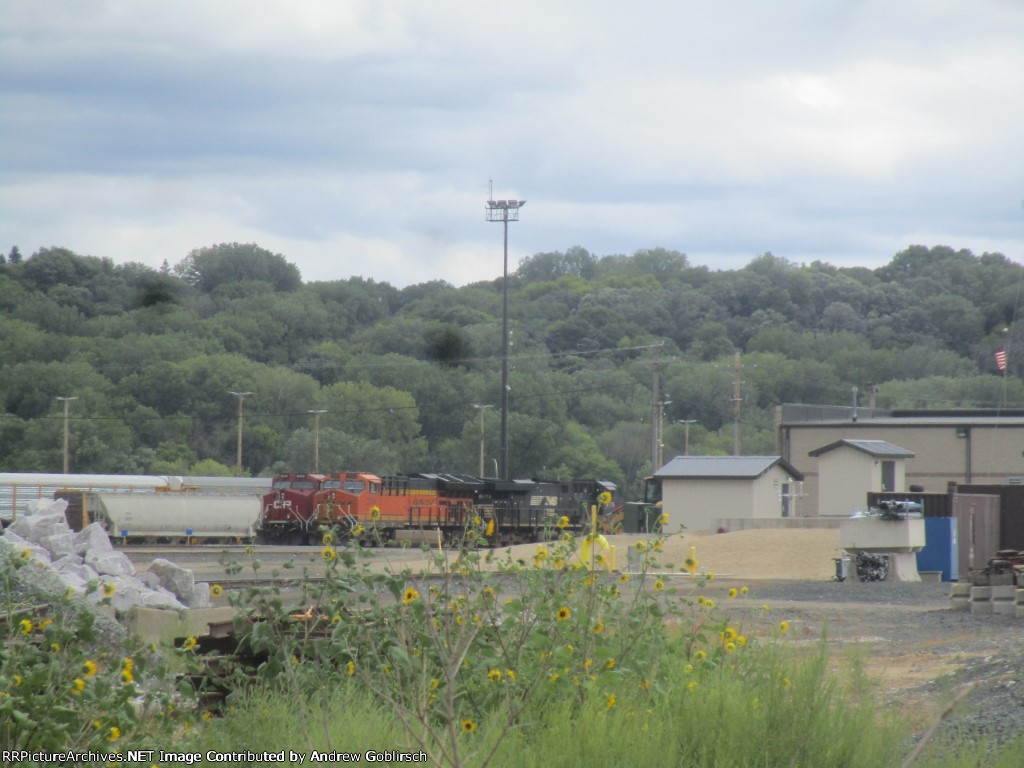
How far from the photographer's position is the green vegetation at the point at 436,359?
8525cm

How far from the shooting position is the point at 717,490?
45.8 meters

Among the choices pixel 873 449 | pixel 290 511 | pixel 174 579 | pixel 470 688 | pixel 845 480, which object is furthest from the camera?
pixel 290 511

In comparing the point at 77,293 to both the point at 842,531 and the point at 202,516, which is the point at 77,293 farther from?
the point at 842,531

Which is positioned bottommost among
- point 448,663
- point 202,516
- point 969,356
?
point 202,516

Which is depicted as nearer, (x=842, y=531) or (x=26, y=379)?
(x=842, y=531)

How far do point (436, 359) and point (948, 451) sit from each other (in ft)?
184

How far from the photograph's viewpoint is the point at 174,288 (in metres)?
92.2

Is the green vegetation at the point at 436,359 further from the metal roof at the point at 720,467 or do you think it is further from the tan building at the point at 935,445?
the metal roof at the point at 720,467

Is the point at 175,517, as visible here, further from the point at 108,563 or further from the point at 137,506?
the point at 108,563

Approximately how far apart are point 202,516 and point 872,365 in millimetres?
80369

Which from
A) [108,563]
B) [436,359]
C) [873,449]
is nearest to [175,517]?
[873,449]

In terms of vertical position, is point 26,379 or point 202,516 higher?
point 26,379

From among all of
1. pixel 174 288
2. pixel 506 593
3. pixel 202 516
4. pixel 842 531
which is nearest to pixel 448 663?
pixel 506 593

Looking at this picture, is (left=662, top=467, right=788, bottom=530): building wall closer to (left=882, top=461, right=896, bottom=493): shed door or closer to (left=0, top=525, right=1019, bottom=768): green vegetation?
(left=882, top=461, right=896, bottom=493): shed door
